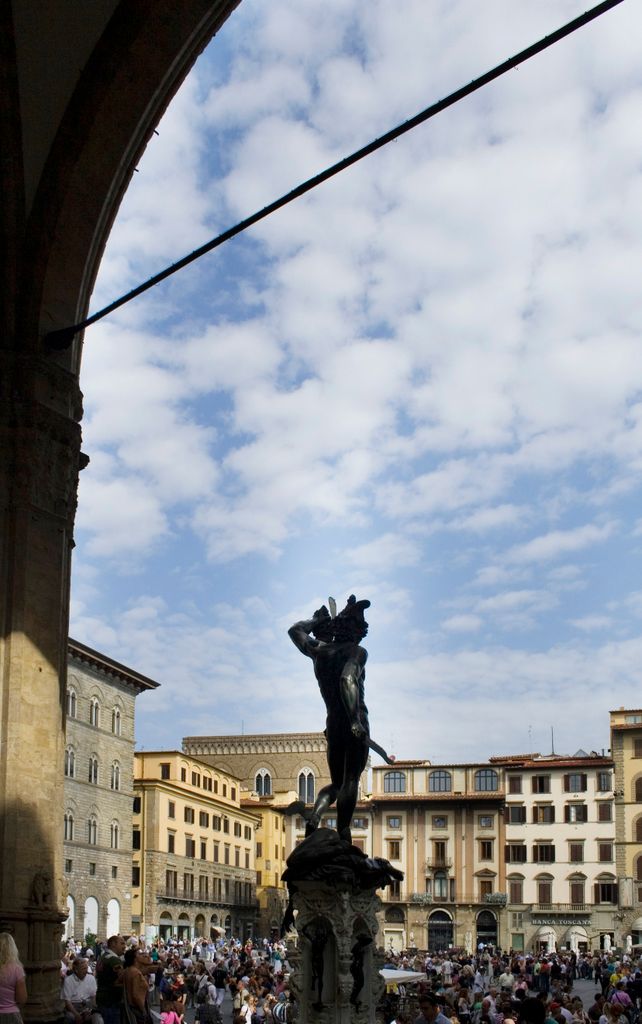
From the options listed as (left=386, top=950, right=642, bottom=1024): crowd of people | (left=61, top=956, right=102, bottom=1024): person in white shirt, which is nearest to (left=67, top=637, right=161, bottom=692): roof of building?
(left=386, top=950, right=642, bottom=1024): crowd of people

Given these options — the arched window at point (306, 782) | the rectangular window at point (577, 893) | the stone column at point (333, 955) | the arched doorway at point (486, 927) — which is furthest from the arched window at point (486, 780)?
the stone column at point (333, 955)

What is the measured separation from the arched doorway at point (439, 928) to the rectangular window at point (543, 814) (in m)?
8.20

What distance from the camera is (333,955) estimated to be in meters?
8.43

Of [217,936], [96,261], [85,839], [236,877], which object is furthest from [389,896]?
[96,261]

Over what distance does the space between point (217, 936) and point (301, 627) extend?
193ft

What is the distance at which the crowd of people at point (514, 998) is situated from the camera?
9500mm

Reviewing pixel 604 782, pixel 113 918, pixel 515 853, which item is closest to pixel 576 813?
pixel 604 782

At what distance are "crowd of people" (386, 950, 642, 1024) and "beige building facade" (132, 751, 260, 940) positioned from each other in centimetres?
1910

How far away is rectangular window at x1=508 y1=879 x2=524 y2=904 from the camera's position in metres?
76.3

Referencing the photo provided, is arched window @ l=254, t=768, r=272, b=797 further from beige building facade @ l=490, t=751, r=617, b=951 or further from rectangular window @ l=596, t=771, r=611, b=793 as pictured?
rectangular window @ l=596, t=771, r=611, b=793

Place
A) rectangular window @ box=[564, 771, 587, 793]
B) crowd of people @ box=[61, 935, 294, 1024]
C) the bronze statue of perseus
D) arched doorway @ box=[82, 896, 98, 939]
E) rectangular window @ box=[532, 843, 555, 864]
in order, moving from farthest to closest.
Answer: rectangular window @ box=[532, 843, 555, 864], rectangular window @ box=[564, 771, 587, 793], arched doorway @ box=[82, 896, 98, 939], the bronze statue of perseus, crowd of people @ box=[61, 935, 294, 1024]

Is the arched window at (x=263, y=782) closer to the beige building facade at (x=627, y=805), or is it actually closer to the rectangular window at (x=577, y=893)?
the rectangular window at (x=577, y=893)

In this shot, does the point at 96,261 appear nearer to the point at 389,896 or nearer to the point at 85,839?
the point at 85,839

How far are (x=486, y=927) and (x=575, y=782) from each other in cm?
1058
